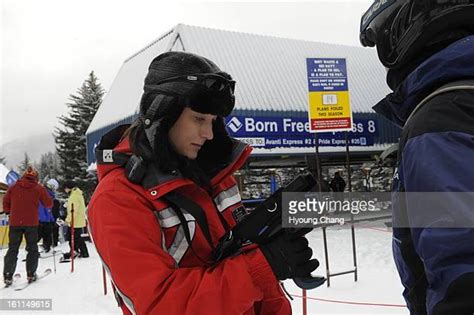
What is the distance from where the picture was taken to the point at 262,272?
1.25 meters

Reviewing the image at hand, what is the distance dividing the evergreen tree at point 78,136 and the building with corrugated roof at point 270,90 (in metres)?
12.4

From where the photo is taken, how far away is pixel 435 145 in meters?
0.89

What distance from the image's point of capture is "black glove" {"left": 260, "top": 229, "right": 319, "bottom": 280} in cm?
126

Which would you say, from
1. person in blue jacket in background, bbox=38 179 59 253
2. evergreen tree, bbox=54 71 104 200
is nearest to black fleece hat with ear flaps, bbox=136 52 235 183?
person in blue jacket in background, bbox=38 179 59 253

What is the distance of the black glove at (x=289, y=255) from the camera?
126cm

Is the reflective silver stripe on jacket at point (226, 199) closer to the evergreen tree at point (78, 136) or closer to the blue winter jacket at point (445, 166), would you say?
the blue winter jacket at point (445, 166)

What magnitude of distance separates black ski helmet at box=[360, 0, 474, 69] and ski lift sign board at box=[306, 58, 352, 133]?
4.48 metres

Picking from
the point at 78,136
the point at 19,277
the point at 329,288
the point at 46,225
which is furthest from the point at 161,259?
the point at 78,136

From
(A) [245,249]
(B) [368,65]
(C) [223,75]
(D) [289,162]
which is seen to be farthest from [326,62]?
(B) [368,65]

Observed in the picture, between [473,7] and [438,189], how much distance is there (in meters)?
0.52

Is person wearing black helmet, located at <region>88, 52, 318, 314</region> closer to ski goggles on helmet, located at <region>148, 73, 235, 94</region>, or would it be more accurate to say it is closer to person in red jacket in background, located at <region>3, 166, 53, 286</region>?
ski goggles on helmet, located at <region>148, 73, 235, 94</region>

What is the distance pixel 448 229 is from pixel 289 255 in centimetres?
52

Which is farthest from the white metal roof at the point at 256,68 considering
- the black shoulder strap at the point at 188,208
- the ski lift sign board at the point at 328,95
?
the black shoulder strap at the point at 188,208

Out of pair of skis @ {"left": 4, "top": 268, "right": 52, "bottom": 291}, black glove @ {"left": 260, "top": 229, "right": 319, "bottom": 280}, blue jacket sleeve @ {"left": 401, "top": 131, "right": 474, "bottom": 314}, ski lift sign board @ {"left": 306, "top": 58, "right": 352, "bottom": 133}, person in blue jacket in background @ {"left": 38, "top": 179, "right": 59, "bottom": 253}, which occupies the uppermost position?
ski lift sign board @ {"left": 306, "top": 58, "right": 352, "bottom": 133}
